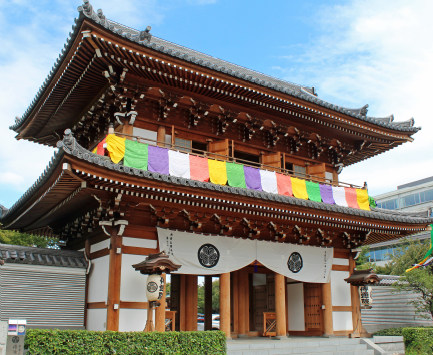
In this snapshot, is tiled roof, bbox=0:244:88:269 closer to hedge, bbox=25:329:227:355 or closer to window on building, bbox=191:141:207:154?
hedge, bbox=25:329:227:355

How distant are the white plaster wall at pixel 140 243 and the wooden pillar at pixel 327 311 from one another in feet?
23.5

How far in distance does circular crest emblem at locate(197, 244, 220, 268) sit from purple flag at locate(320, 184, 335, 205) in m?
4.65

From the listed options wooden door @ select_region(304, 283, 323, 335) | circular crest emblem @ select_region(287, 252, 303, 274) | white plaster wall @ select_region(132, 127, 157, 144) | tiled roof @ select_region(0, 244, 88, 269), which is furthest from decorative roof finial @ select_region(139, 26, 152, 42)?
wooden door @ select_region(304, 283, 323, 335)

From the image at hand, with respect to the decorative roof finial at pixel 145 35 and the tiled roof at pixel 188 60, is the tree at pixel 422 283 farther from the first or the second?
the decorative roof finial at pixel 145 35

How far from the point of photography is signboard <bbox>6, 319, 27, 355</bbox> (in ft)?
26.3

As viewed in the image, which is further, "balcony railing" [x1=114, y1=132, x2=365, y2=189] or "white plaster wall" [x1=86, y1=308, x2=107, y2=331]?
"balcony railing" [x1=114, y1=132, x2=365, y2=189]

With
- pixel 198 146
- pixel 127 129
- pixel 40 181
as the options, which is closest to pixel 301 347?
pixel 198 146

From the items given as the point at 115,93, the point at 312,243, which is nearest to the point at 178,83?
the point at 115,93

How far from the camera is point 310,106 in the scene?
Result: 15.3 metres

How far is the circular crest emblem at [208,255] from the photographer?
43.0ft

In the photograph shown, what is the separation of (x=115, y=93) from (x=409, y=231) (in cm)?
1240

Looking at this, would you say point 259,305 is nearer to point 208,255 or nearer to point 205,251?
point 208,255

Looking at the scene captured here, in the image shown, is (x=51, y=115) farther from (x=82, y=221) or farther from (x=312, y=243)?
(x=312, y=243)

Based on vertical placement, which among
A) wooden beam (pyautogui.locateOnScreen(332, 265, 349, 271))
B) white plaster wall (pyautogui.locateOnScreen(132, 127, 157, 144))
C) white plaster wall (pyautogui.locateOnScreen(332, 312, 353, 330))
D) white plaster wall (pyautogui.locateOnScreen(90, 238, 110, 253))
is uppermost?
white plaster wall (pyautogui.locateOnScreen(132, 127, 157, 144))
